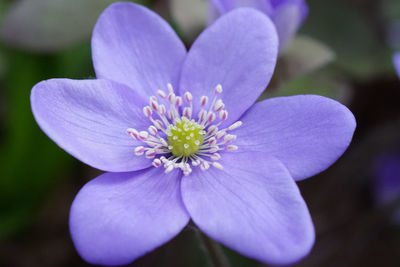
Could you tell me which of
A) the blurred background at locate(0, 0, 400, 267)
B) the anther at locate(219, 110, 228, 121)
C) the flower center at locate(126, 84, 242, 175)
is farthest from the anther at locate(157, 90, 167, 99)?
the blurred background at locate(0, 0, 400, 267)

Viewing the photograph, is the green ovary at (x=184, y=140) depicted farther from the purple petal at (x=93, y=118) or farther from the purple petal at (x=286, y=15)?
the purple petal at (x=286, y=15)

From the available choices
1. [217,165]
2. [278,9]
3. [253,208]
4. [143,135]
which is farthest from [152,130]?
[278,9]

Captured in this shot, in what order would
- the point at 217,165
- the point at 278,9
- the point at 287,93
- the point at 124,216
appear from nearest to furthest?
the point at 124,216 → the point at 217,165 → the point at 278,9 → the point at 287,93

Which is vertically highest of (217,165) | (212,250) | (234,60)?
(234,60)

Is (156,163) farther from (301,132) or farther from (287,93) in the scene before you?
(287,93)

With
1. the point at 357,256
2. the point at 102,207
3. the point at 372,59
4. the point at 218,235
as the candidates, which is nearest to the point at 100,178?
the point at 102,207

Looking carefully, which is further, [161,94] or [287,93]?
[287,93]

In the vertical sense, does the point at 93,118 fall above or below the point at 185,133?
above
